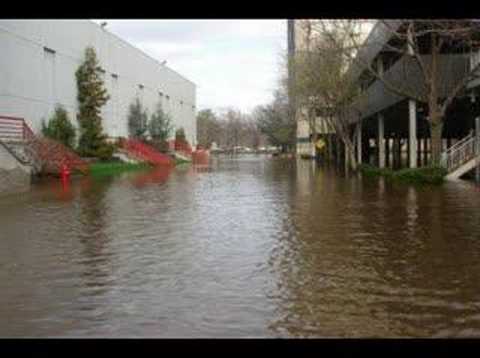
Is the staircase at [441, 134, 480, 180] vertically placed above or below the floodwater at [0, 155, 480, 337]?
above

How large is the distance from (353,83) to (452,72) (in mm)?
13525

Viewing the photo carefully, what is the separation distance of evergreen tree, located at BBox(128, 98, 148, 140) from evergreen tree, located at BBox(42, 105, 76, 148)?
17656 millimetres

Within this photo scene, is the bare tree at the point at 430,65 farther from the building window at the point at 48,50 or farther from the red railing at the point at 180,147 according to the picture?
the red railing at the point at 180,147

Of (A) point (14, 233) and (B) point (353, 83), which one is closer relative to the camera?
(A) point (14, 233)

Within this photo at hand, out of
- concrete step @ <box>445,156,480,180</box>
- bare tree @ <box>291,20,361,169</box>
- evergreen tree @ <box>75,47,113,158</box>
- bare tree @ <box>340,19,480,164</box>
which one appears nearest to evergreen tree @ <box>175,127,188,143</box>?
evergreen tree @ <box>75,47,113,158</box>

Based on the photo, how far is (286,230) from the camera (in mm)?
13984

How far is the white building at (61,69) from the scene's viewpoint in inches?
1389

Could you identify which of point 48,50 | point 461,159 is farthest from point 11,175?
point 461,159

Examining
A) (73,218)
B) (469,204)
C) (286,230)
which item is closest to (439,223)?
(286,230)

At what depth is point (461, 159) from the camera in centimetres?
3105

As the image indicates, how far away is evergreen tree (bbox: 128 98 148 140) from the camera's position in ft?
196

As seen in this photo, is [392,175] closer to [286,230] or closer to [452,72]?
[452,72]

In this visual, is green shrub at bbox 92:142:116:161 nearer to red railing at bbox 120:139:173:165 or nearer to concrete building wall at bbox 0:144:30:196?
red railing at bbox 120:139:173:165

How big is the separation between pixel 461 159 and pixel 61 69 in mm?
22566
